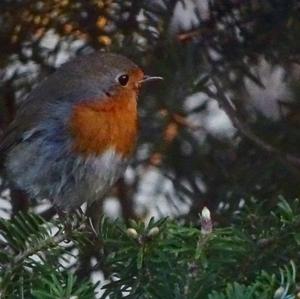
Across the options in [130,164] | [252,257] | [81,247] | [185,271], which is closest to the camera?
[185,271]

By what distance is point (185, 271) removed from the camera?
1.68m

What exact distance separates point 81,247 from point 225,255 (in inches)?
15.9

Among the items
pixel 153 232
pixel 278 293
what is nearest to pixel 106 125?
pixel 153 232

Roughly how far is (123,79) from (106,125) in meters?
0.12

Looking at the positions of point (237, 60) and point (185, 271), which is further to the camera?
point (237, 60)

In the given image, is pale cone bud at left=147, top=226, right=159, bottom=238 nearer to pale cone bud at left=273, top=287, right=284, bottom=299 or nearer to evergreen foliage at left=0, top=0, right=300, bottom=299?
→ pale cone bud at left=273, top=287, right=284, bottom=299

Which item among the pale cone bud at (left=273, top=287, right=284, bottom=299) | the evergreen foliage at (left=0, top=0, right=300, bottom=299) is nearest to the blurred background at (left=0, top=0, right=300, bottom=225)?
the evergreen foliage at (left=0, top=0, right=300, bottom=299)

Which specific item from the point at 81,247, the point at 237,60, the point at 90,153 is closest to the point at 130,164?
the point at 90,153

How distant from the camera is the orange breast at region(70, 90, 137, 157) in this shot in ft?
8.64

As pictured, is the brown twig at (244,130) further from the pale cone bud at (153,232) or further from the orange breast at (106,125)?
the pale cone bud at (153,232)

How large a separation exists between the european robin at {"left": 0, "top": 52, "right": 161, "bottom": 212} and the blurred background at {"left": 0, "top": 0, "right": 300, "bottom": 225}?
2.9 inches

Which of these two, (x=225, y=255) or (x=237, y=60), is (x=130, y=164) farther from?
(x=225, y=255)

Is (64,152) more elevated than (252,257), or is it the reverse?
(252,257)

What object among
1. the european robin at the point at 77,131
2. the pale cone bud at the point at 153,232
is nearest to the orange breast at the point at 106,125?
the european robin at the point at 77,131
